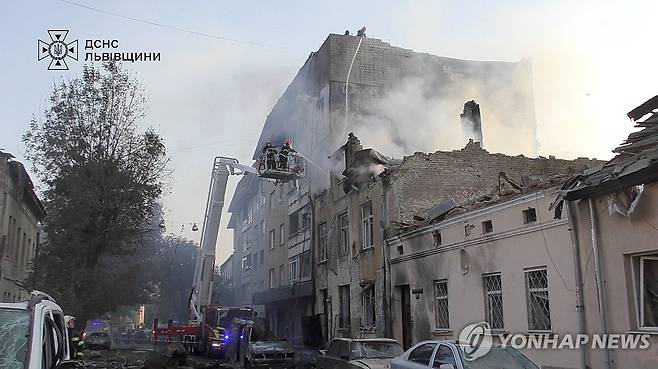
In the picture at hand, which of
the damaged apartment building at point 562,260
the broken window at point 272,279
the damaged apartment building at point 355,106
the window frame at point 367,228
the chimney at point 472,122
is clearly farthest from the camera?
the broken window at point 272,279

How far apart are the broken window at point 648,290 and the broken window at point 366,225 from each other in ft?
39.2

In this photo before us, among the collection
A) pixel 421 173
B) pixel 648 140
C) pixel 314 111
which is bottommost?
pixel 648 140

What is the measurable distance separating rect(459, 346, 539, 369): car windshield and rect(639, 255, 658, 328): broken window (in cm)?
259

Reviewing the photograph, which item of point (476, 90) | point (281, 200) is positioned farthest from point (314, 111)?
point (476, 90)

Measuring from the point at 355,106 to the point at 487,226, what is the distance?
58.3 feet

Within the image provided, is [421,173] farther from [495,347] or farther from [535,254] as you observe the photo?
[495,347]

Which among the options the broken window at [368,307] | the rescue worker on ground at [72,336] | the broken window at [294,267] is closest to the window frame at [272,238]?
the broken window at [294,267]

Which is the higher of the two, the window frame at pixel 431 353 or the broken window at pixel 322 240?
the broken window at pixel 322 240

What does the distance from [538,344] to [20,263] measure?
24.4 metres

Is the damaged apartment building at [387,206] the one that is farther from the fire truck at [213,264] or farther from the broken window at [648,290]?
the broken window at [648,290]

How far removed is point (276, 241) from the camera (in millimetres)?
38281

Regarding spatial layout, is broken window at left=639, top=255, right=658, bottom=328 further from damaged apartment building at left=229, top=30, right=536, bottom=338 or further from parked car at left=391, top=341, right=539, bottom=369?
damaged apartment building at left=229, top=30, right=536, bottom=338

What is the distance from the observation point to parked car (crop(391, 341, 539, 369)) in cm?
896

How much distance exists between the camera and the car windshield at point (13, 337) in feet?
16.0
